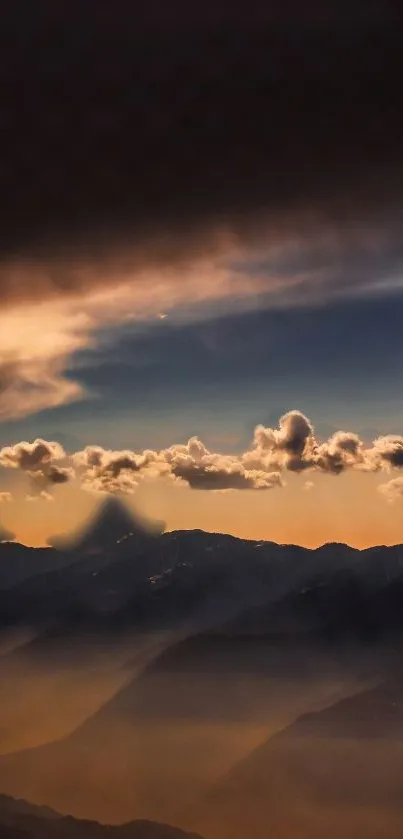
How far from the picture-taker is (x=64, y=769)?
6.39ft

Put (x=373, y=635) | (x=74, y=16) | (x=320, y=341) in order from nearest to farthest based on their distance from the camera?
(x=74, y=16) < (x=373, y=635) < (x=320, y=341)

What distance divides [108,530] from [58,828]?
0.74 meters

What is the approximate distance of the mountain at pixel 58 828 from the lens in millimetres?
1847

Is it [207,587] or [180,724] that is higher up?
[207,587]

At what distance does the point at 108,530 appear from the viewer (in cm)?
211

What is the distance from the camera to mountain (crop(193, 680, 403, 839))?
180cm

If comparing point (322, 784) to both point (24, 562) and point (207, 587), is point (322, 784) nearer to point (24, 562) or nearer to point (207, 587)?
point (207, 587)

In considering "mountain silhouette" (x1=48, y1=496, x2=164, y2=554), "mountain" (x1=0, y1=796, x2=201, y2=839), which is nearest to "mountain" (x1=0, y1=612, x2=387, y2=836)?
"mountain" (x1=0, y1=796, x2=201, y2=839)

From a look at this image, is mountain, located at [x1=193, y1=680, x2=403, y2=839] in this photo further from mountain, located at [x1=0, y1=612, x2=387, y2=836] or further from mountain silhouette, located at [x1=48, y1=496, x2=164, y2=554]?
mountain silhouette, located at [x1=48, y1=496, x2=164, y2=554]

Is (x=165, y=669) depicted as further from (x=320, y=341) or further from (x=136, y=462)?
(x=320, y=341)

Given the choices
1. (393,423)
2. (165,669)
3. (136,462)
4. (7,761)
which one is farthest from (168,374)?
(7,761)

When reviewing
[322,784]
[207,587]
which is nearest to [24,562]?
[207,587]

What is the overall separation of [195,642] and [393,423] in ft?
2.58

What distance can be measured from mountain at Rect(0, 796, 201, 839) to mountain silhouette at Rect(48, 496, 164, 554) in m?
0.66
